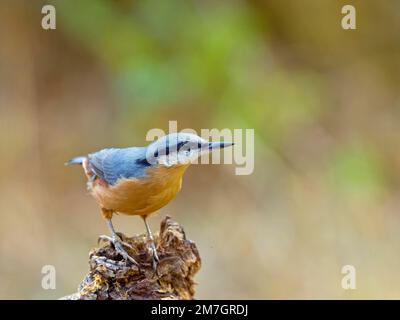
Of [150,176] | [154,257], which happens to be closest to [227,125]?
[150,176]

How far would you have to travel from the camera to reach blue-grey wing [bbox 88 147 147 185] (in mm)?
2953

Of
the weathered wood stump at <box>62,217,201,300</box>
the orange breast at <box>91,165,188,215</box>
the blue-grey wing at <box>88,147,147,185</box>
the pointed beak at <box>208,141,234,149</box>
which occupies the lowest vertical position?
the weathered wood stump at <box>62,217,201,300</box>

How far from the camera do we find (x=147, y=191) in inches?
112

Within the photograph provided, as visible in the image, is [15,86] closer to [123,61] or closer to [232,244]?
[123,61]

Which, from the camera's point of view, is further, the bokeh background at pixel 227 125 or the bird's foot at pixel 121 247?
the bokeh background at pixel 227 125

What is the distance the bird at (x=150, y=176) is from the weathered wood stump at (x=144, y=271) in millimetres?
39

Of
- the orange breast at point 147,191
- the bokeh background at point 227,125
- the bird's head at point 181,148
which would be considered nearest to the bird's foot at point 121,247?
the orange breast at point 147,191

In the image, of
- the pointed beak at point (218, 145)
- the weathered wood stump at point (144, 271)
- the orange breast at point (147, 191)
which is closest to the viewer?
the weathered wood stump at point (144, 271)

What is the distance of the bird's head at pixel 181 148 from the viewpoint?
2.76 metres

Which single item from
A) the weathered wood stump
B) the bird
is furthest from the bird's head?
the weathered wood stump

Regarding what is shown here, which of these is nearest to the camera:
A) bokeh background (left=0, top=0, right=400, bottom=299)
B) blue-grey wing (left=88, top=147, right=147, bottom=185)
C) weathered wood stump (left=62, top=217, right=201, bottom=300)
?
weathered wood stump (left=62, top=217, right=201, bottom=300)

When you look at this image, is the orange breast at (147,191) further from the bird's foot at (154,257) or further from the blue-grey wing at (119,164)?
the bird's foot at (154,257)

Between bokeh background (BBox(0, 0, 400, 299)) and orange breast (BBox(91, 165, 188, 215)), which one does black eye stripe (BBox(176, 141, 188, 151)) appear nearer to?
orange breast (BBox(91, 165, 188, 215))

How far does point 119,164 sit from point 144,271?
62 centimetres
